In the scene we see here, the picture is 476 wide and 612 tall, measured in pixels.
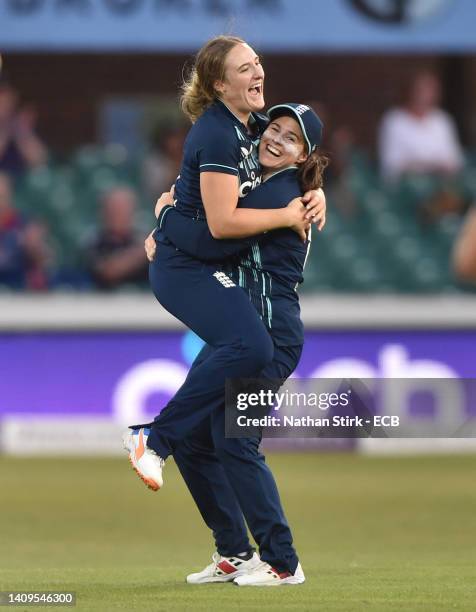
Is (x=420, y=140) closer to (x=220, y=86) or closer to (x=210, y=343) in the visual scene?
(x=220, y=86)

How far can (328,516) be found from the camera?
10039 mm

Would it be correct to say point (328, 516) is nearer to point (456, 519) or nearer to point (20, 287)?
point (456, 519)

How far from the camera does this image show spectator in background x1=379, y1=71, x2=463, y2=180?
15758 mm

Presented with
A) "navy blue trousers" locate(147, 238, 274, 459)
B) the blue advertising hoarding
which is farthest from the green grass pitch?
the blue advertising hoarding

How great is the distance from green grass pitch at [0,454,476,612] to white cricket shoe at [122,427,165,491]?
435 millimetres

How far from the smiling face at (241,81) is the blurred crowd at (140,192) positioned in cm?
836

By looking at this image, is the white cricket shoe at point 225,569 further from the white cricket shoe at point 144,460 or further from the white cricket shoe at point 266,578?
the white cricket shoe at point 144,460

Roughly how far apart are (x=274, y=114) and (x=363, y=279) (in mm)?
9182

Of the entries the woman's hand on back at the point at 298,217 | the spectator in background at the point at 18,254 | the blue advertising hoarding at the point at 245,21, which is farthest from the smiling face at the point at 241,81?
the spectator in background at the point at 18,254

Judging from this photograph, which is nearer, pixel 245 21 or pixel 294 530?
pixel 294 530

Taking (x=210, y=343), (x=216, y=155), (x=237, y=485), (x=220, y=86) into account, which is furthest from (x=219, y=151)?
(x=237, y=485)

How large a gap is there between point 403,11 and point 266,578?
9.35 metres

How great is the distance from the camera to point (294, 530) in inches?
368

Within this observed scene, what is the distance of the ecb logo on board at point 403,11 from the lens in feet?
47.8
